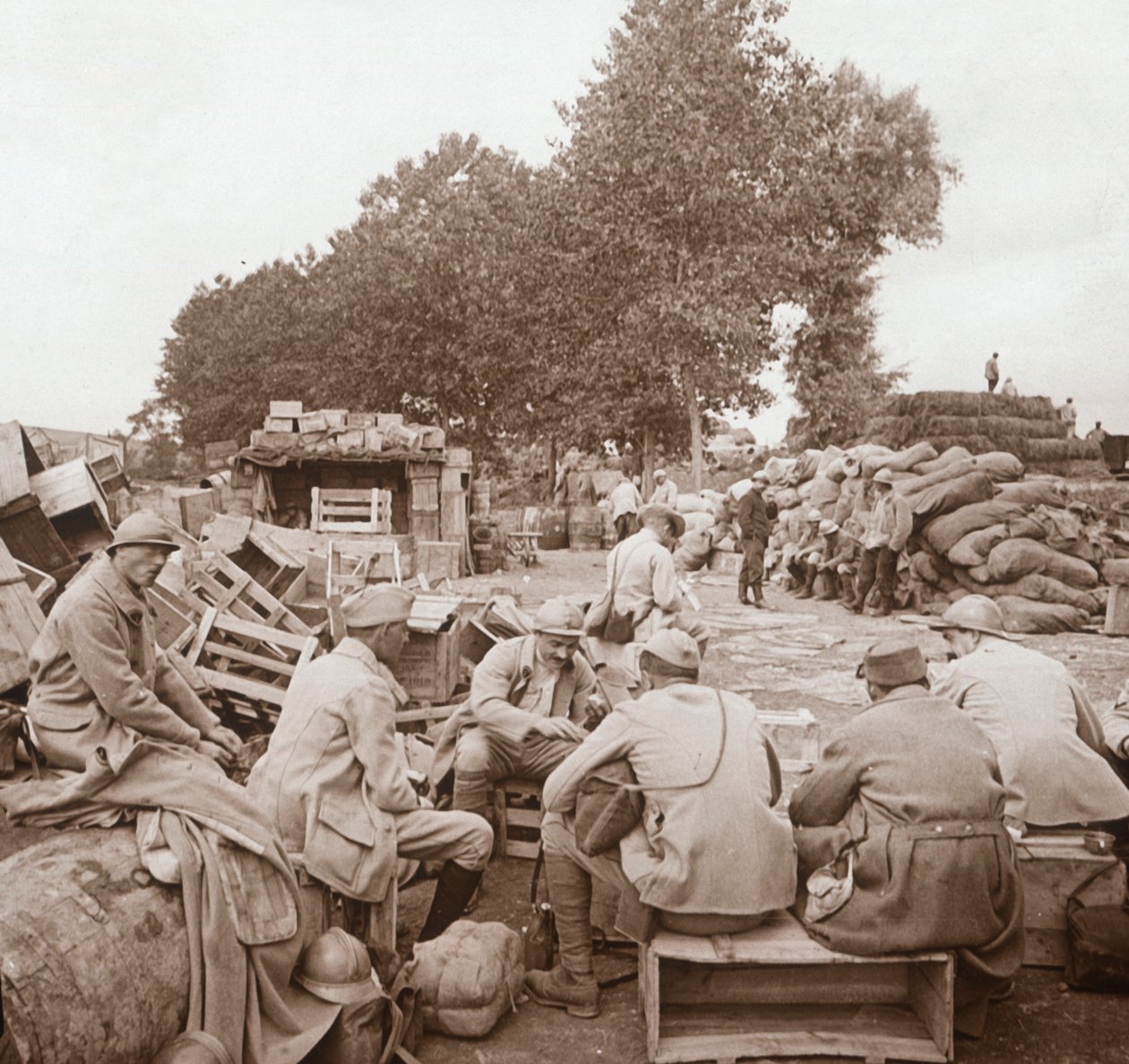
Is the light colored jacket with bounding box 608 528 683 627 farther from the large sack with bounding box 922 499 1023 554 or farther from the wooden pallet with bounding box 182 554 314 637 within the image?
the large sack with bounding box 922 499 1023 554

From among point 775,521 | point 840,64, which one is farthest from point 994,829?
point 840,64

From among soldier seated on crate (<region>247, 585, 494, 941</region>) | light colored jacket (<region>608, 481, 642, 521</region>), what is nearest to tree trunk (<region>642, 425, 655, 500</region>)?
light colored jacket (<region>608, 481, 642, 521</region>)

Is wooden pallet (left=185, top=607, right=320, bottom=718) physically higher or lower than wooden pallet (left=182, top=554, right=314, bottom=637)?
lower

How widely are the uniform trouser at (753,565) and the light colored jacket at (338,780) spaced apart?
14.0m

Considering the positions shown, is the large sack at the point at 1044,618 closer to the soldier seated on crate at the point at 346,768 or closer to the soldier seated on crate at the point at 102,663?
the soldier seated on crate at the point at 346,768

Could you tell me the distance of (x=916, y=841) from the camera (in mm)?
3809

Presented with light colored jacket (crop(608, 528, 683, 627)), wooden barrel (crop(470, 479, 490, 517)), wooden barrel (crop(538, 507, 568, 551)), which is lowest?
wooden barrel (crop(538, 507, 568, 551))

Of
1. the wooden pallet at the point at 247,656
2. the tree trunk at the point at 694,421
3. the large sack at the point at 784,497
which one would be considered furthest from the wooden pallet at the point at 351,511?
the tree trunk at the point at 694,421

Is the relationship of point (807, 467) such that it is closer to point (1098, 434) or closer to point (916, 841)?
point (1098, 434)

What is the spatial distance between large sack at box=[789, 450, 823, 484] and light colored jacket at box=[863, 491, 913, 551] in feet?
21.8

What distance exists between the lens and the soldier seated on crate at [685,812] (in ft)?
12.9

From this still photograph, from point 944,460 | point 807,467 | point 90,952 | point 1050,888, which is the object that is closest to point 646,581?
point 1050,888

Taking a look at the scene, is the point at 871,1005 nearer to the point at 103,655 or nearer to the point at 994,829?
the point at 994,829

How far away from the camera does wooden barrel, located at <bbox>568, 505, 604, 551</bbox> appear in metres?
34.3
